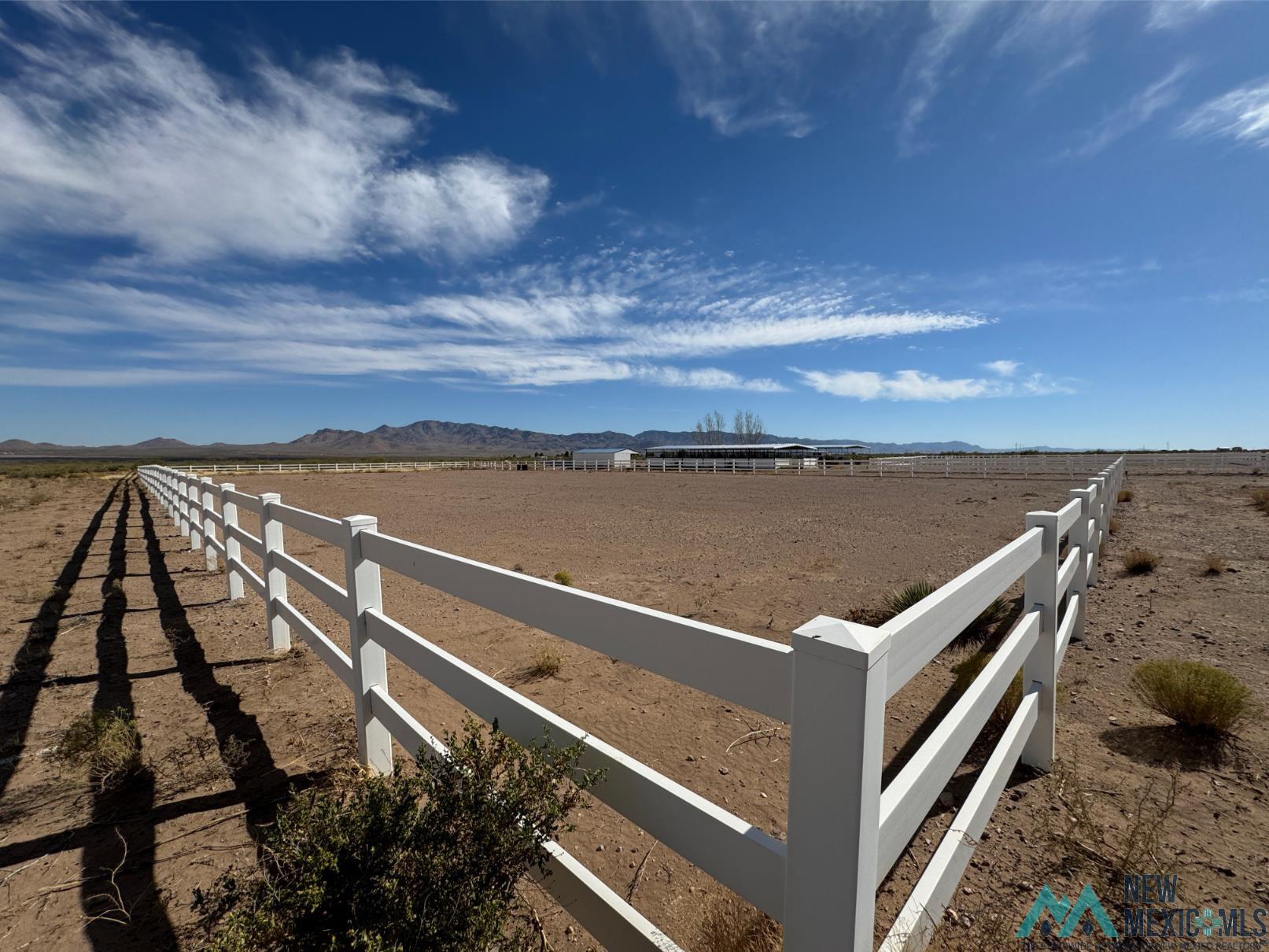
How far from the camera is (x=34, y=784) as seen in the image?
10.2 feet

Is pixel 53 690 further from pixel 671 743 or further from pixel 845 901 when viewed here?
pixel 845 901

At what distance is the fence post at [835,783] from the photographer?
1.03 metres

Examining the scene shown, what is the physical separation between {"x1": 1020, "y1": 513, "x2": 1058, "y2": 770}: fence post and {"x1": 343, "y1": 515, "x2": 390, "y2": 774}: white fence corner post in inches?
132

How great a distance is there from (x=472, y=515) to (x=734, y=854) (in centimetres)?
1588

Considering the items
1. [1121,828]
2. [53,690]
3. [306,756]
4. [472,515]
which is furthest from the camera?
[472,515]

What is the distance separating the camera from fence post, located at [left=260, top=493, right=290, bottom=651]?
4.71 m

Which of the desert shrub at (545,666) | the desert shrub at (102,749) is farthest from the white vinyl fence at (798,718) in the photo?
the desert shrub at (545,666)

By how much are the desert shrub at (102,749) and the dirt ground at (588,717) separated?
3.6 inches

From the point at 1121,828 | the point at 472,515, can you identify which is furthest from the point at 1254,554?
the point at 472,515

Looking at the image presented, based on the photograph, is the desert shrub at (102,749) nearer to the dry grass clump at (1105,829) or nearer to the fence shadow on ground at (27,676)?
the fence shadow on ground at (27,676)

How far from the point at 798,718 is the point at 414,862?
1215mm

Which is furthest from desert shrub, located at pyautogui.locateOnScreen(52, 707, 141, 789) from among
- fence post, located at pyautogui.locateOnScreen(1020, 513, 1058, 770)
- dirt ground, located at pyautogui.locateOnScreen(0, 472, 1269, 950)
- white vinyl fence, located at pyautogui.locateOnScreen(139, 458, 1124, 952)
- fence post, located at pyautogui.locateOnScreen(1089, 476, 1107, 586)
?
fence post, located at pyautogui.locateOnScreen(1089, 476, 1107, 586)

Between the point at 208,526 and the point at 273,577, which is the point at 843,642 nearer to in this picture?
the point at 273,577

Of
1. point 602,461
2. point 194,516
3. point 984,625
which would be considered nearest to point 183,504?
point 194,516
